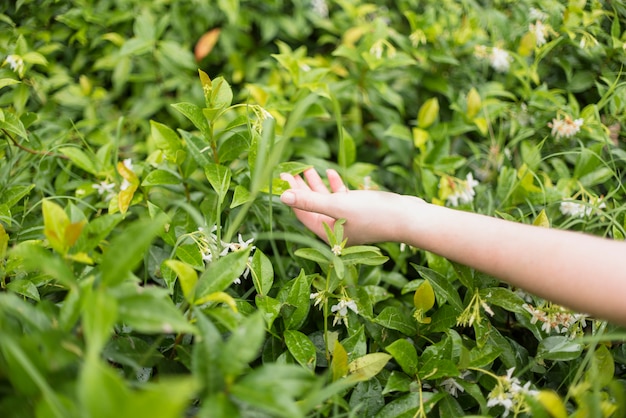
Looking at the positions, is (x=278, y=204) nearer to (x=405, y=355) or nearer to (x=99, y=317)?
(x=405, y=355)

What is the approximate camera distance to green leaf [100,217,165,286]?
0.63 metres

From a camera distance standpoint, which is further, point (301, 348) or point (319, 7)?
point (319, 7)

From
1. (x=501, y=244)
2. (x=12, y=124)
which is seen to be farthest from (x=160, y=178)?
(x=501, y=244)

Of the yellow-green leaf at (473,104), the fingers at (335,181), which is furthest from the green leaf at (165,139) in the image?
the yellow-green leaf at (473,104)

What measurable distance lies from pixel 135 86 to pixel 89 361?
1.42 m

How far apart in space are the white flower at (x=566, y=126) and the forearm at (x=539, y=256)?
636mm

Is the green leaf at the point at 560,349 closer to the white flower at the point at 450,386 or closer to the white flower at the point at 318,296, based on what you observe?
the white flower at the point at 450,386

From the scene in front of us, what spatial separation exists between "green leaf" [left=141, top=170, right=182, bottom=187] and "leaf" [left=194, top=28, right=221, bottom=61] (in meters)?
0.75

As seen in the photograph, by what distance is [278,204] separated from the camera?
1.20m

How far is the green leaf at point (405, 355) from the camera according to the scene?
34.8 inches

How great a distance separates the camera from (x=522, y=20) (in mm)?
1692

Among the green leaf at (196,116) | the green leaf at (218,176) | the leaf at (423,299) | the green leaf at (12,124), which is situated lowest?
the leaf at (423,299)

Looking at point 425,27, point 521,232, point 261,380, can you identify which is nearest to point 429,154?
point 425,27

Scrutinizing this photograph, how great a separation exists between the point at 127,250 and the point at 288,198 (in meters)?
0.39
